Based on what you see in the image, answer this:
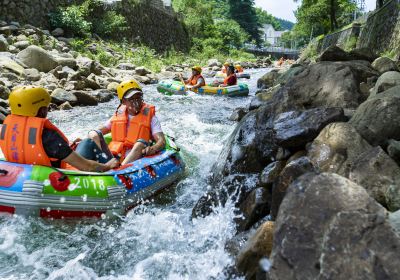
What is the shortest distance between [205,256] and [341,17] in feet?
133

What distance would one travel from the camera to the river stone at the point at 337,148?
3.54 meters

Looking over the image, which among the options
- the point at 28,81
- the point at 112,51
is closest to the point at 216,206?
the point at 28,81

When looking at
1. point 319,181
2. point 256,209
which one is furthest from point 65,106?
point 319,181

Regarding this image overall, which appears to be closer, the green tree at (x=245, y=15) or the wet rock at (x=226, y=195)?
the wet rock at (x=226, y=195)

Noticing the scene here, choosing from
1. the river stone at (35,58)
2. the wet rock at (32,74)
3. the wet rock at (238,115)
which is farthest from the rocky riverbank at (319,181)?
the river stone at (35,58)

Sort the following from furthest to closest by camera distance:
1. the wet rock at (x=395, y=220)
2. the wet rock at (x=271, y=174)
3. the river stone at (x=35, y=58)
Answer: the river stone at (x=35, y=58)
the wet rock at (x=271, y=174)
the wet rock at (x=395, y=220)

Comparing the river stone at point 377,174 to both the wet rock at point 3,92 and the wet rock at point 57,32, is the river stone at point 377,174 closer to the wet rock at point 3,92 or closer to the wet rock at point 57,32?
the wet rock at point 3,92

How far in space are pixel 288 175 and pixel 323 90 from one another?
295 centimetres

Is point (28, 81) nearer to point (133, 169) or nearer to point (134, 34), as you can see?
point (133, 169)

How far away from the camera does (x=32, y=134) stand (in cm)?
416

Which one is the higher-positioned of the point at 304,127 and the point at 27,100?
the point at 27,100

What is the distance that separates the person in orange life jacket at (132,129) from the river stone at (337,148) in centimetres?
251

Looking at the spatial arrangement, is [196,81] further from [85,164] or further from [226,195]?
[226,195]

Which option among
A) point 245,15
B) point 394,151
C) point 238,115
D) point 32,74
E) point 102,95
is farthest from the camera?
point 245,15
